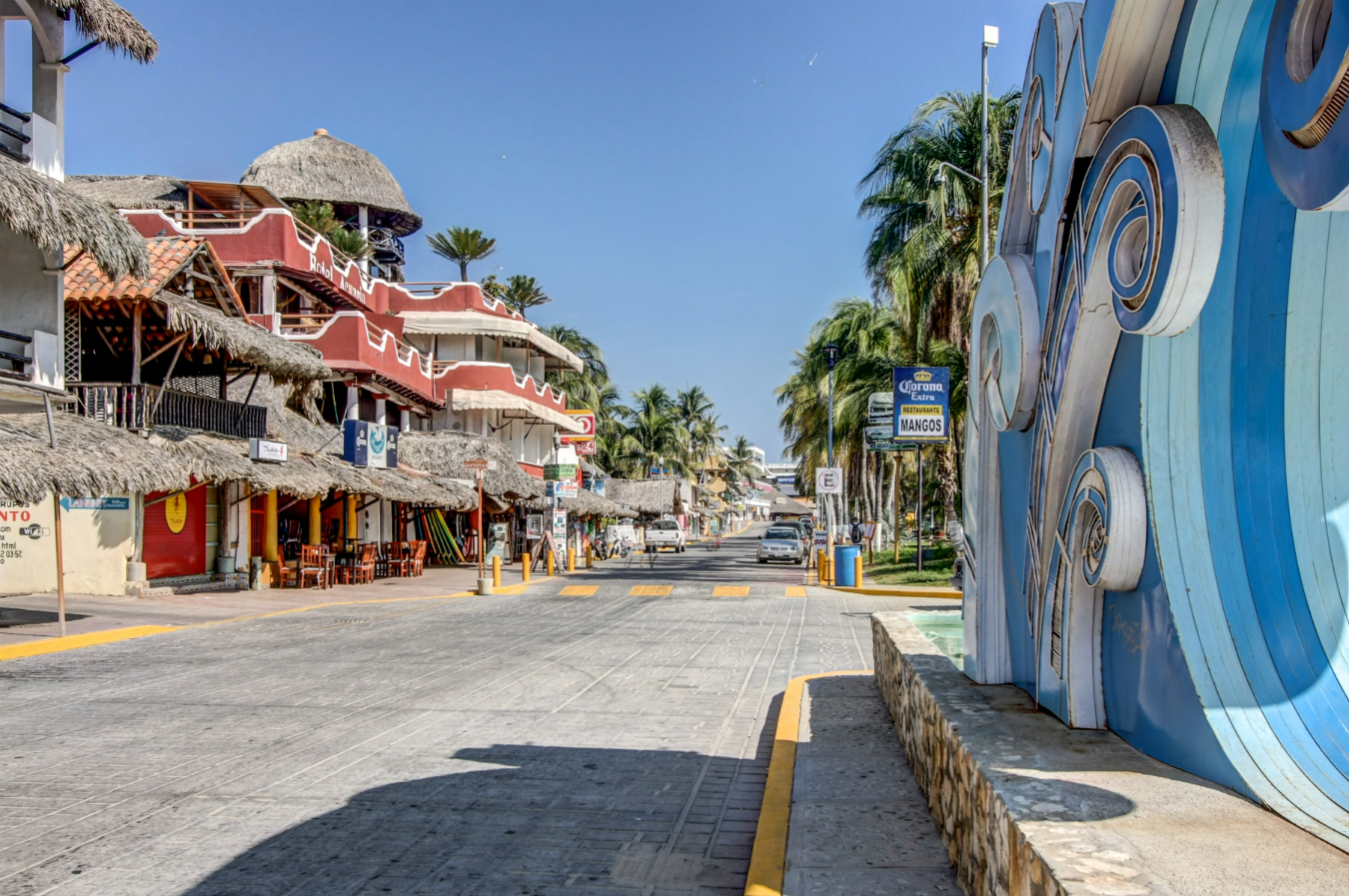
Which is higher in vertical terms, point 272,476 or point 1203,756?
point 272,476

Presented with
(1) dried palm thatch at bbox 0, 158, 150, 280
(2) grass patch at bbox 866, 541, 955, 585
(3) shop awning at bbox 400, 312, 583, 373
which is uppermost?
(3) shop awning at bbox 400, 312, 583, 373

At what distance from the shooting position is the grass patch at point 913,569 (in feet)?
92.3

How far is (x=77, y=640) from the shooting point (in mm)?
14453

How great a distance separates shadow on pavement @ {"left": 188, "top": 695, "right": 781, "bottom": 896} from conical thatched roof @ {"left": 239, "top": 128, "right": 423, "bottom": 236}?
39.1 meters

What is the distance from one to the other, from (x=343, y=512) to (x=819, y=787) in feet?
87.9

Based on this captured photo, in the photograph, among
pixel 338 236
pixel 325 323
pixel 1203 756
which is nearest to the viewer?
pixel 1203 756

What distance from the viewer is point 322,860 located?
535 cm

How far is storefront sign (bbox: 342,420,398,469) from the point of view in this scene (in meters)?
27.7

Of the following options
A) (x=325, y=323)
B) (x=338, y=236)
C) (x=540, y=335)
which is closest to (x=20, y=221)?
(x=325, y=323)

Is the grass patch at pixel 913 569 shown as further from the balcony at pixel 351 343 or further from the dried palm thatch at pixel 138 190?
the dried palm thatch at pixel 138 190

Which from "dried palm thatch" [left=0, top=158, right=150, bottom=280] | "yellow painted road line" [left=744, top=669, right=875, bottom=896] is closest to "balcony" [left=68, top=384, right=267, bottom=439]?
"dried palm thatch" [left=0, top=158, right=150, bottom=280]

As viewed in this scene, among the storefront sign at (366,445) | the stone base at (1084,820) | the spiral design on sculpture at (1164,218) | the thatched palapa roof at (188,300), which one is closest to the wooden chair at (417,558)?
the storefront sign at (366,445)

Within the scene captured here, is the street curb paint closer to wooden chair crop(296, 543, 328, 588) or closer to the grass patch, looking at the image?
the grass patch

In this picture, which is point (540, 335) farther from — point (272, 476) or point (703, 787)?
point (703, 787)
